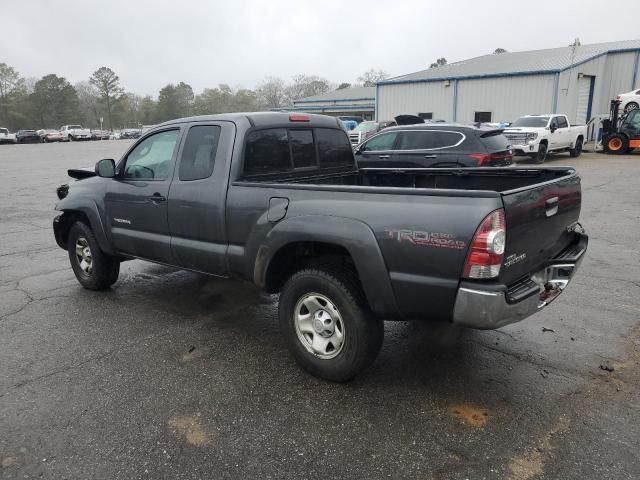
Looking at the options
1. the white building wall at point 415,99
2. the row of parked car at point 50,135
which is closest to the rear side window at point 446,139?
the white building wall at point 415,99

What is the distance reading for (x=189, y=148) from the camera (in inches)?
171

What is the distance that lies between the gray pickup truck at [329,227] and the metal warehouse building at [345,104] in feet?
164

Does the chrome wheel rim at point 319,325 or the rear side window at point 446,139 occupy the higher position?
the rear side window at point 446,139

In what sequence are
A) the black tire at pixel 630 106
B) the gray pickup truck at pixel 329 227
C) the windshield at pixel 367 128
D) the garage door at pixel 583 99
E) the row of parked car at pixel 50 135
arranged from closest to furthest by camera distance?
1. the gray pickup truck at pixel 329 227
2. the black tire at pixel 630 106
3. the windshield at pixel 367 128
4. the garage door at pixel 583 99
5. the row of parked car at pixel 50 135

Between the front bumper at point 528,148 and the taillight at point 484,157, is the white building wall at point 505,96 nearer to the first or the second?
the front bumper at point 528,148

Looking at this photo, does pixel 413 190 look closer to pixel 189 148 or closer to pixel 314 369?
pixel 314 369

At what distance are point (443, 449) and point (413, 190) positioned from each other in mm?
1489

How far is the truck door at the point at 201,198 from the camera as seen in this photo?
401 centimetres

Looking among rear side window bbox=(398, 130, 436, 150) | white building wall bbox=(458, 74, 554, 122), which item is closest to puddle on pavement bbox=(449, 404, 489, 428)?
rear side window bbox=(398, 130, 436, 150)

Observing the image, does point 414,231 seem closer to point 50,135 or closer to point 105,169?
point 105,169

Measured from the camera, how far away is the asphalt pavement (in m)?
2.71

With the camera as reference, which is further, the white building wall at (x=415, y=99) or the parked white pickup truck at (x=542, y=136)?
the white building wall at (x=415, y=99)

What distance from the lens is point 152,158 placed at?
4.76 m

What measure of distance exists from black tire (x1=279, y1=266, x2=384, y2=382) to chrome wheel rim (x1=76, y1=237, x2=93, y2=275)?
305 centimetres
